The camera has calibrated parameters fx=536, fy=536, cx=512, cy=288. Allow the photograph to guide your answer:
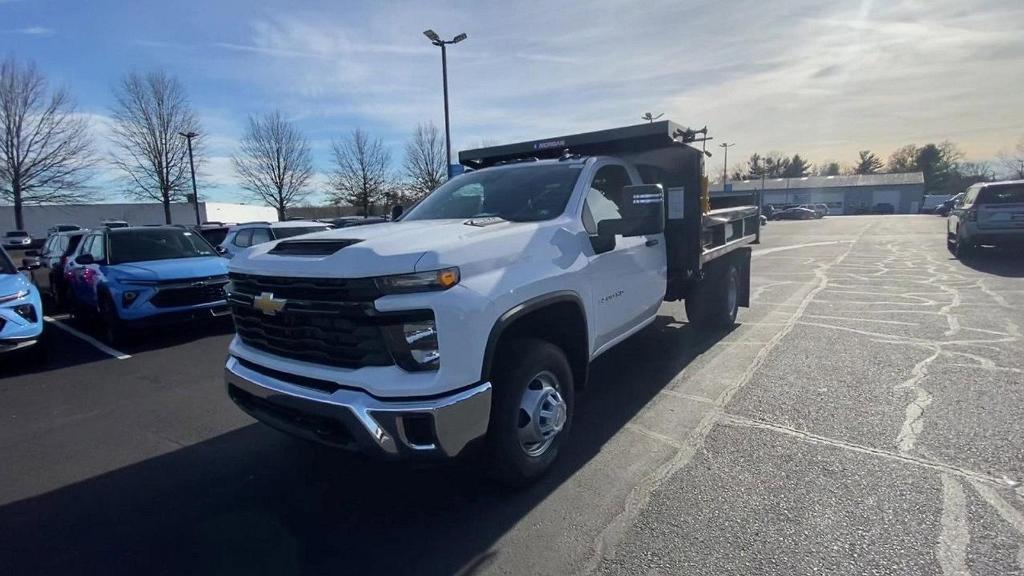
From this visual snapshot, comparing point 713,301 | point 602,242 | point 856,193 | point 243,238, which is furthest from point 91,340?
point 856,193

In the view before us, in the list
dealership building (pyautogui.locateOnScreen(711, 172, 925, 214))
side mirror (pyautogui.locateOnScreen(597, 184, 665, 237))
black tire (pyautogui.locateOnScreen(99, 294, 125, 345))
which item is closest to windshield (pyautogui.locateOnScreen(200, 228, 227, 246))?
black tire (pyautogui.locateOnScreen(99, 294, 125, 345))

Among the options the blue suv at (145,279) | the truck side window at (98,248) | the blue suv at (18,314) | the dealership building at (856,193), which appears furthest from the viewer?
the dealership building at (856,193)

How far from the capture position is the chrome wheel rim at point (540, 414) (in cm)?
316

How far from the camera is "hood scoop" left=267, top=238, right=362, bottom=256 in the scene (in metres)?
2.97

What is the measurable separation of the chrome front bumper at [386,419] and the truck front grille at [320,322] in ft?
0.61

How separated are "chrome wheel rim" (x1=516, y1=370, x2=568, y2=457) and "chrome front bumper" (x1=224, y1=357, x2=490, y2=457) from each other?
17.1 inches

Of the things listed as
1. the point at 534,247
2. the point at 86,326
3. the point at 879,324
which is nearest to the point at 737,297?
the point at 879,324

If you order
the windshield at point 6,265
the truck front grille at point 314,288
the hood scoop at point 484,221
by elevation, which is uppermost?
the hood scoop at point 484,221

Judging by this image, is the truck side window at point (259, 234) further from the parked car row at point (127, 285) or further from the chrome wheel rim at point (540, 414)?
the chrome wheel rim at point (540, 414)

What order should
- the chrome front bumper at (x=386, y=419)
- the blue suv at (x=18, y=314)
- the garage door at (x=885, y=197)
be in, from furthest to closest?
the garage door at (x=885, y=197) → the blue suv at (x=18, y=314) → the chrome front bumper at (x=386, y=419)

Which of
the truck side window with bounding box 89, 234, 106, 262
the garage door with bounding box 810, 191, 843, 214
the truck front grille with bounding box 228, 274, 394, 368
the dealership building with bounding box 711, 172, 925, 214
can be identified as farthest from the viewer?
the garage door with bounding box 810, 191, 843, 214

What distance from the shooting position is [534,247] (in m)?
3.23

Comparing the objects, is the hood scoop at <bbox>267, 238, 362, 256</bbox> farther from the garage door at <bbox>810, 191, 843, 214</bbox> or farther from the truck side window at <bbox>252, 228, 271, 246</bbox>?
the garage door at <bbox>810, 191, 843, 214</bbox>

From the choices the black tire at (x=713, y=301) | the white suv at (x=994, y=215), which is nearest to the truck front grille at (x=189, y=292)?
the black tire at (x=713, y=301)
